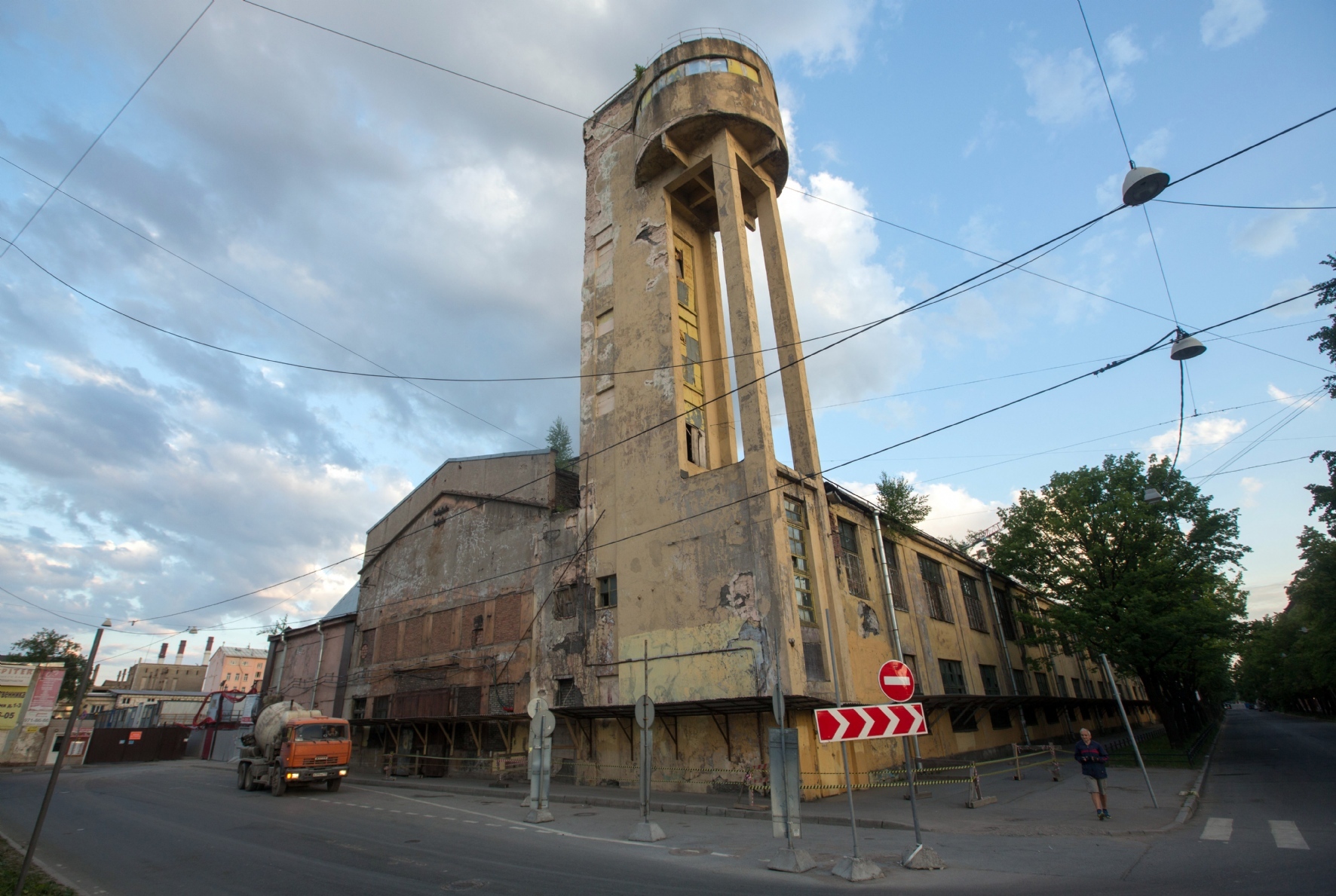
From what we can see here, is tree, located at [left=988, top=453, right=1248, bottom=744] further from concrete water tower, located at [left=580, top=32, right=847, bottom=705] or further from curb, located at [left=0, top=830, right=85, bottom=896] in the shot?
curb, located at [left=0, top=830, right=85, bottom=896]

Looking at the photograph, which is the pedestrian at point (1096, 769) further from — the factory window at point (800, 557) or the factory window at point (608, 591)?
the factory window at point (608, 591)

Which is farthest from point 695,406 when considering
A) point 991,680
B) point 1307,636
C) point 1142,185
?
point 1307,636

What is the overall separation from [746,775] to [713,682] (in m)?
2.45

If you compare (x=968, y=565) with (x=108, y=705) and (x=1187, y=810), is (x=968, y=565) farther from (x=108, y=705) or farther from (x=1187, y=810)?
(x=108, y=705)

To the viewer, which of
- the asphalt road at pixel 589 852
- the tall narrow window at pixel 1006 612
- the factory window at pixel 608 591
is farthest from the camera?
the tall narrow window at pixel 1006 612

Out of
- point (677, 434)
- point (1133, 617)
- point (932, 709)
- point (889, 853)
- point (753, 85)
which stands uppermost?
point (753, 85)

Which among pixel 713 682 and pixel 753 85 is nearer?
pixel 713 682

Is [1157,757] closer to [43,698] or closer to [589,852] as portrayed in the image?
[589,852]

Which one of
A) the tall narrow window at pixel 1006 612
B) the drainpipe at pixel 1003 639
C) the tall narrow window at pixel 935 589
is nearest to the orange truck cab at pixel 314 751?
the tall narrow window at pixel 935 589

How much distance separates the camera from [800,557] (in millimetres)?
19047

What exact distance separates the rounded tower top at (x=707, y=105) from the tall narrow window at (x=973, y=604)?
20955 mm

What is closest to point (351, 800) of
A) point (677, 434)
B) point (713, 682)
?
point (713, 682)

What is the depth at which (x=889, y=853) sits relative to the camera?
9.45 m

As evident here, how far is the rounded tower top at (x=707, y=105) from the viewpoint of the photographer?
893 inches
